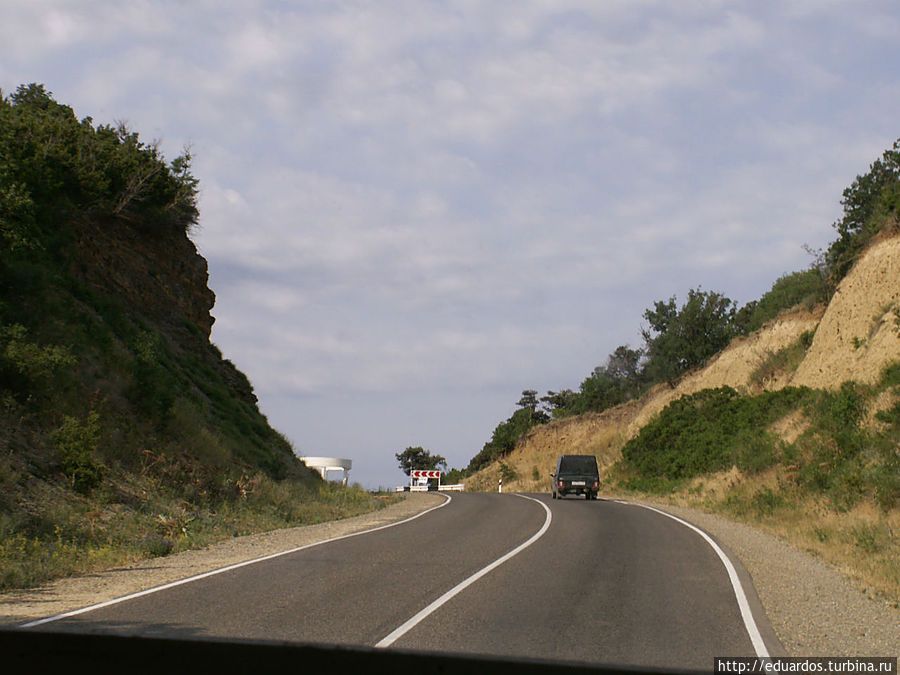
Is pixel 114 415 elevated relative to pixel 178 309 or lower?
lower

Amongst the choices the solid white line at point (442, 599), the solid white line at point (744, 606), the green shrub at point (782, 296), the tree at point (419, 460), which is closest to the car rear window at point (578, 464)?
the solid white line at point (744, 606)

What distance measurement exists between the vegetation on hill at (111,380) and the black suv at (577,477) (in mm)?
9467

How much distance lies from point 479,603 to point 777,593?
446 centimetres

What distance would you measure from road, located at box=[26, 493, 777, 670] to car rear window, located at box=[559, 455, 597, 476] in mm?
19799

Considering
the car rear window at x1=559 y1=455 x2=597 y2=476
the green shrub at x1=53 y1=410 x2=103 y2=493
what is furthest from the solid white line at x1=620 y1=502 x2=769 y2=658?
the car rear window at x1=559 y1=455 x2=597 y2=476

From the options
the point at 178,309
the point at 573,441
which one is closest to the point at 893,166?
the point at 573,441

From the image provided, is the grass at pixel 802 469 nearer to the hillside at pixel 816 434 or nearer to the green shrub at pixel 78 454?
the hillside at pixel 816 434

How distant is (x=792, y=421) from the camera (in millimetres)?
34281

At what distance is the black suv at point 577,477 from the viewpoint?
119 ft

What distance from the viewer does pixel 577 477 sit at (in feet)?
119

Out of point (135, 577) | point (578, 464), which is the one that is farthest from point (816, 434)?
point (135, 577)

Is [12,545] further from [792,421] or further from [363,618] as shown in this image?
[792,421]

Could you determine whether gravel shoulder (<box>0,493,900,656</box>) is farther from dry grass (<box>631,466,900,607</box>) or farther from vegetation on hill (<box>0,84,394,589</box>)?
vegetation on hill (<box>0,84,394,589</box>)

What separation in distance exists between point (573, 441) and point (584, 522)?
2042 inches
